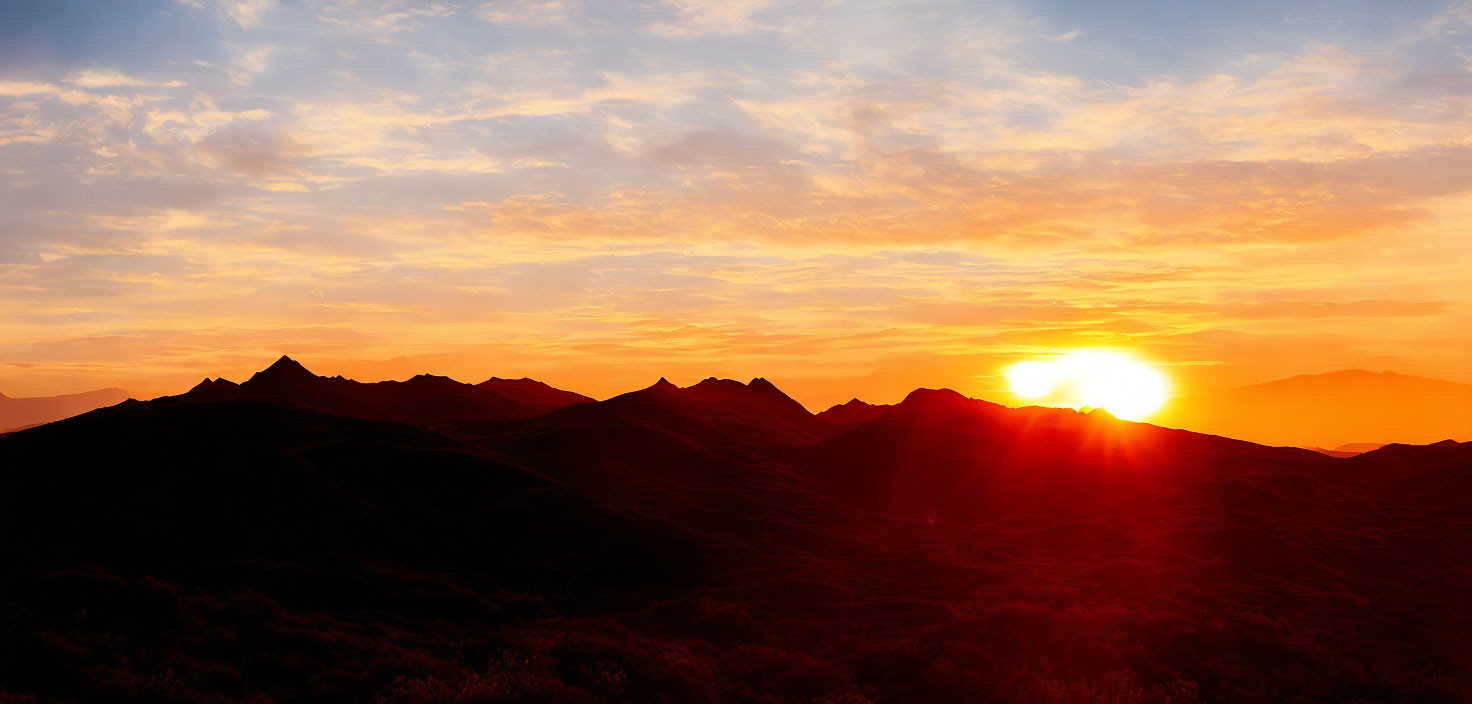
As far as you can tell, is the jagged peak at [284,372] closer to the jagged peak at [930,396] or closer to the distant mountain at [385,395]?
the distant mountain at [385,395]

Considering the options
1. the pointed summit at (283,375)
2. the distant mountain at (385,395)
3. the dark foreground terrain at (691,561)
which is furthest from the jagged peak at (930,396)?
the pointed summit at (283,375)

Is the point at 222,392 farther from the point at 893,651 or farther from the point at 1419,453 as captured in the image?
the point at 1419,453

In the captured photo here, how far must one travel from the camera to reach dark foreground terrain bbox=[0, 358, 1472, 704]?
25875 millimetres

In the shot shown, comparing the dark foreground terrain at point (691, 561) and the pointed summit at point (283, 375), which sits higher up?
the pointed summit at point (283, 375)

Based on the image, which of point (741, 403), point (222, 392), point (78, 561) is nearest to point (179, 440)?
point (78, 561)

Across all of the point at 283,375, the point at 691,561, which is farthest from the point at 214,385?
the point at 691,561

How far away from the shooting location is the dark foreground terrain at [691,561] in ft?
84.9

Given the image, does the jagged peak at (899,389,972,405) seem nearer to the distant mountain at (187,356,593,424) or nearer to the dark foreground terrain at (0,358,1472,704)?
the dark foreground terrain at (0,358,1472,704)

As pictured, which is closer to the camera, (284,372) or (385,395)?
(284,372)

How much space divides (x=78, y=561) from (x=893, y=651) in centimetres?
3974

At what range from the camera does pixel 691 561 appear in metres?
59.4

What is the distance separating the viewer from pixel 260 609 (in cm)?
3212

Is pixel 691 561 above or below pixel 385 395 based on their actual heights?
below

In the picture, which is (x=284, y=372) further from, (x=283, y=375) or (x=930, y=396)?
(x=930, y=396)
